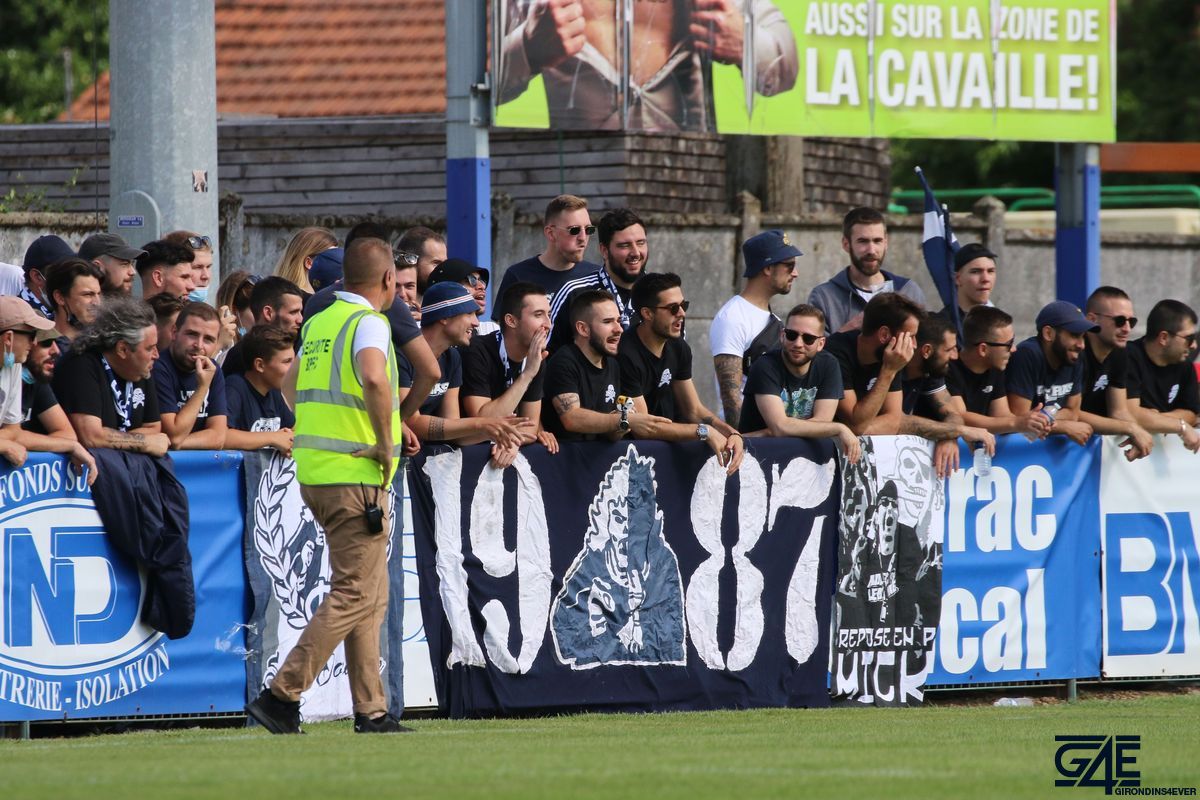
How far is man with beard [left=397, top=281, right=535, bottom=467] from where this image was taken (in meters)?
10.2

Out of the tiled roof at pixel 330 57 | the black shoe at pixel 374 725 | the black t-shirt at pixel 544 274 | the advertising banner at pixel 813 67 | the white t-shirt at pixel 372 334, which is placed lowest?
the black shoe at pixel 374 725

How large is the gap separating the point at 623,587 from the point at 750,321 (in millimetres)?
1916

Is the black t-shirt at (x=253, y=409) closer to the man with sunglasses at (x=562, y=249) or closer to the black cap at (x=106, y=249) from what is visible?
the black cap at (x=106, y=249)

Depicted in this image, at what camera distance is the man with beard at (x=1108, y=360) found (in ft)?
41.0

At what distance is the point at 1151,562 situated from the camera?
12.5 meters

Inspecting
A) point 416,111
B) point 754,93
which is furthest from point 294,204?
point 754,93

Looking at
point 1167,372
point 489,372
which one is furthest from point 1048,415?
point 489,372

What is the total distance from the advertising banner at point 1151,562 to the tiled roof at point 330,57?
9638 millimetres

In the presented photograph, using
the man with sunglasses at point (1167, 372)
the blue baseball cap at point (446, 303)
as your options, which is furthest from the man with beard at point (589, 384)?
the man with sunglasses at point (1167, 372)

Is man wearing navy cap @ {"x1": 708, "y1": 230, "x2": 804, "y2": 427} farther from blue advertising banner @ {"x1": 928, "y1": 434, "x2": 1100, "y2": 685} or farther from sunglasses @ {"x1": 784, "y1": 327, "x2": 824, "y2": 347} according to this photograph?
blue advertising banner @ {"x1": 928, "y1": 434, "x2": 1100, "y2": 685}

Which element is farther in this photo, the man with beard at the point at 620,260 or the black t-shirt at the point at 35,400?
the man with beard at the point at 620,260

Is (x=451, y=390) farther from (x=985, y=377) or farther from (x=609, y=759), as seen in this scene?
(x=985, y=377)

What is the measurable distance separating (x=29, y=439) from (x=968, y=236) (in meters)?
10.8

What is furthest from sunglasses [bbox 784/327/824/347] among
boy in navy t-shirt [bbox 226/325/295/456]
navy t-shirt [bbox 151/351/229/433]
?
navy t-shirt [bbox 151/351/229/433]
